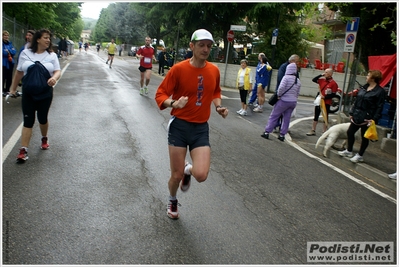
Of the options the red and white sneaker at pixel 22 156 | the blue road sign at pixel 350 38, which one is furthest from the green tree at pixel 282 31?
the red and white sneaker at pixel 22 156

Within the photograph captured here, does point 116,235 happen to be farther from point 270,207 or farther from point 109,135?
point 109,135

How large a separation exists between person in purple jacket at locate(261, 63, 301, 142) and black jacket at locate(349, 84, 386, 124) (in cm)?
170

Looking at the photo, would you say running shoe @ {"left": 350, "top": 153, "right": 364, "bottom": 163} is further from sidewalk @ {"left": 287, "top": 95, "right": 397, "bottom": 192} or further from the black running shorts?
the black running shorts

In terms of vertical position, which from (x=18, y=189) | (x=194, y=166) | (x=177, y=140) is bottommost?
(x=18, y=189)

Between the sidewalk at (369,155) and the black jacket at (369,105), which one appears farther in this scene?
the black jacket at (369,105)

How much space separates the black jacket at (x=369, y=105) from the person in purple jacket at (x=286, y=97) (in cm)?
170

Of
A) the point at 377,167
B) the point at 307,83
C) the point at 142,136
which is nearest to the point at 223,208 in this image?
the point at 142,136

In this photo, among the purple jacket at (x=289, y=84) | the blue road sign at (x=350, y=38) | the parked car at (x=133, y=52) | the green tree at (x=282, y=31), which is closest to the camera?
the purple jacket at (x=289, y=84)

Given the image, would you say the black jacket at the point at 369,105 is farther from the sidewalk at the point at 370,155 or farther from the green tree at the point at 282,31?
the green tree at the point at 282,31

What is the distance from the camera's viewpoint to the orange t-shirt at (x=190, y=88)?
11.9 feet

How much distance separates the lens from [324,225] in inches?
161

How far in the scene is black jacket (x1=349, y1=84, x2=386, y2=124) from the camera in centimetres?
661

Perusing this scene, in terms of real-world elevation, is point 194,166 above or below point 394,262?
above

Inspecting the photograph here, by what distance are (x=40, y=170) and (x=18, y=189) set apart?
701 mm
